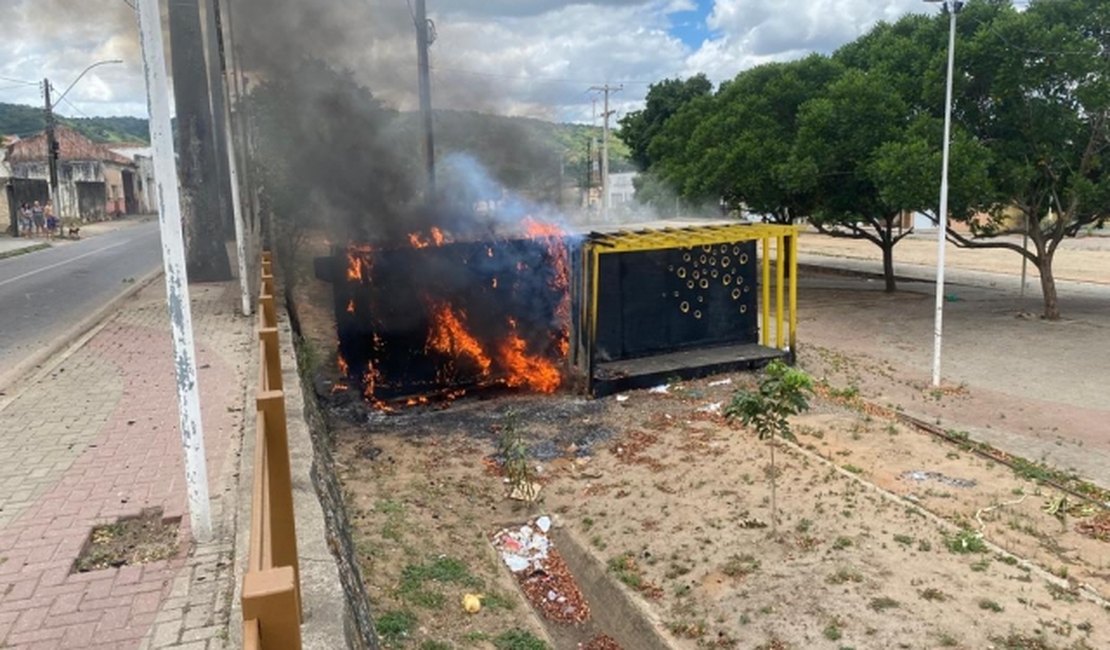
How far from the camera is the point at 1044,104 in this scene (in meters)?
14.5

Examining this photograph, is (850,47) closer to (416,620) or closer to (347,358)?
(347,358)

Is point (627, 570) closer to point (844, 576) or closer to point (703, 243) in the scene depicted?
point (844, 576)

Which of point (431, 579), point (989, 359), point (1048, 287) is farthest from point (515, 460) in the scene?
point (1048, 287)

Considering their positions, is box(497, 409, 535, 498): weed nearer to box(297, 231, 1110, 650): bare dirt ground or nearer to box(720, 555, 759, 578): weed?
→ box(297, 231, 1110, 650): bare dirt ground

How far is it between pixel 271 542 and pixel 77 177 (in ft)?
184

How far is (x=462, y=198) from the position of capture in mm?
16219

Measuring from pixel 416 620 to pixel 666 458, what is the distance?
11.4 feet

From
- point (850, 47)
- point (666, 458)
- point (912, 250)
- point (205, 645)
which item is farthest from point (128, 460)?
point (912, 250)

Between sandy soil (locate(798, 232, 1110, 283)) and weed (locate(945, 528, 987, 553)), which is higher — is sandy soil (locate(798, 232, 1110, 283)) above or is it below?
above

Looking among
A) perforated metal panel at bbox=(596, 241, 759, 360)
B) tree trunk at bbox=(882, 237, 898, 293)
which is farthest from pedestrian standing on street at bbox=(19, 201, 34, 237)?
tree trunk at bbox=(882, 237, 898, 293)

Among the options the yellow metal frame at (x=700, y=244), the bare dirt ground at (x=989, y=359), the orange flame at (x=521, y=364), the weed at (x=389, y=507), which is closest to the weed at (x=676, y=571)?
the weed at (x=389, y=507)

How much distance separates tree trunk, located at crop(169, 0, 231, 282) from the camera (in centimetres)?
1560

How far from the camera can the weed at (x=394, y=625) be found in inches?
195

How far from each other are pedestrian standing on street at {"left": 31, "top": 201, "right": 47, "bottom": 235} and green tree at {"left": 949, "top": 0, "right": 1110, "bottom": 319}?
3790cm
